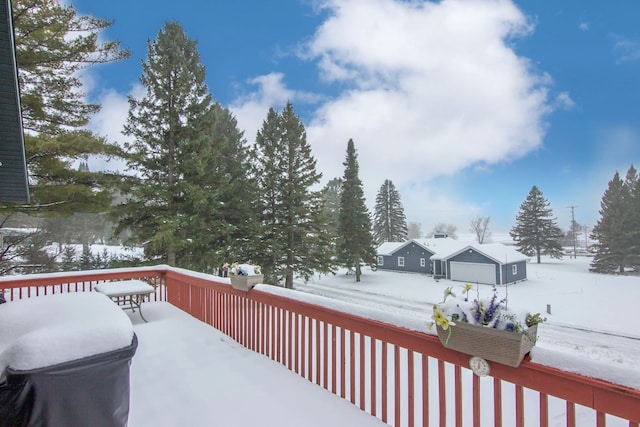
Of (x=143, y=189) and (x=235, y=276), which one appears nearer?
(x=235, y=276)

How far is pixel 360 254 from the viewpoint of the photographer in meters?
20.6

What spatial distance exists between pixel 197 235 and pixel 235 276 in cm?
865

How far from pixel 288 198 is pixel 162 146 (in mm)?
6037

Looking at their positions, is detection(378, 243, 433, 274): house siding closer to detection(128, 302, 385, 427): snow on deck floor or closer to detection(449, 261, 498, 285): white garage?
detection(449, 261, 498, 285): white garage

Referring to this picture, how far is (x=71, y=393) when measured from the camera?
1287mm

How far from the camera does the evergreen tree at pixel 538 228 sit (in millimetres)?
29219

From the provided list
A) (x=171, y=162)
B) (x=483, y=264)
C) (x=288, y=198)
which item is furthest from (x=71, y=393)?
(x=483, y=264)

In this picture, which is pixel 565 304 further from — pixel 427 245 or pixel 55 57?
pixel 55 57

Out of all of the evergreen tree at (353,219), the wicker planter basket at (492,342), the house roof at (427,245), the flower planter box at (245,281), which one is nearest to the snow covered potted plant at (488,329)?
the wicker planter basket at (492,342)

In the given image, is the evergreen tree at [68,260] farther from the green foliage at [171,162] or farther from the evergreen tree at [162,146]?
the evergreen tree at [162,146]

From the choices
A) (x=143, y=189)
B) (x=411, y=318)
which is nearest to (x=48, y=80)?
(x=143, y=189)

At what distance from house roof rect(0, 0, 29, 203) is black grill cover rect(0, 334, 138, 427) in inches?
182

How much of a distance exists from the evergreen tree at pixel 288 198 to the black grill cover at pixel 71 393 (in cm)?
1366

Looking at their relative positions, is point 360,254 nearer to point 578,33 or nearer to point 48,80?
point 578,33
